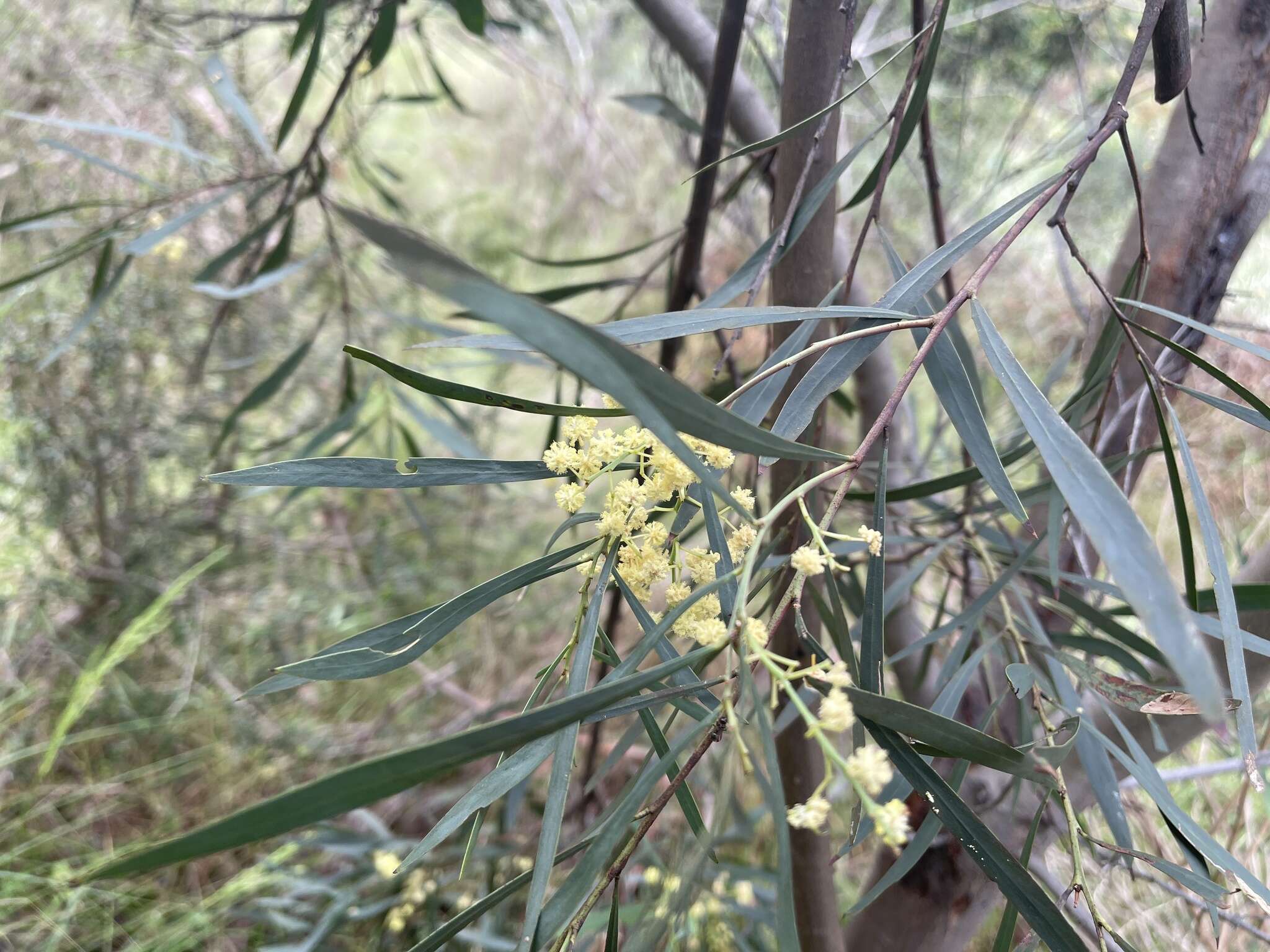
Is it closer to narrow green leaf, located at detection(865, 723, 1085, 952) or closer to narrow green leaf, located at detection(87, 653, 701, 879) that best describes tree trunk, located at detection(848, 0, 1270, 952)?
narrow green leaf, located at detection(865, 723, 1085, 952)

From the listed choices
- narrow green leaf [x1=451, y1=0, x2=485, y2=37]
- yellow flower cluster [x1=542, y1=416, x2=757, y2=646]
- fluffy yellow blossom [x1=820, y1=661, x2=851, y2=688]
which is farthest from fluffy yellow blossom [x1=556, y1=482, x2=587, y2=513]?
narrow green leaf [x1=451, y1=0, x2=485, y2=37]

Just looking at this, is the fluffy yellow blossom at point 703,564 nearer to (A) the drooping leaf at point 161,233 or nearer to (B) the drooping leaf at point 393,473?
(B) the drooping leaf at point 393,473

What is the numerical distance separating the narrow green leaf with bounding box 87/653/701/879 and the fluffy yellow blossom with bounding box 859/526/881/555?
93mm

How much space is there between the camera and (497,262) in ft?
5.96

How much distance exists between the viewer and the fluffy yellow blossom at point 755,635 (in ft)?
0.65

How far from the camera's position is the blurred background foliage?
0.87 metres

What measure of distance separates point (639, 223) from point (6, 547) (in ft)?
4.78

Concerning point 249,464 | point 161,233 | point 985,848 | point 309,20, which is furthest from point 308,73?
point 249,464

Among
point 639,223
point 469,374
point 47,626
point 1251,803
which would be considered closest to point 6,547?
point 47,626

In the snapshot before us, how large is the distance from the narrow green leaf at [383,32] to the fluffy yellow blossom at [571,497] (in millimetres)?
433

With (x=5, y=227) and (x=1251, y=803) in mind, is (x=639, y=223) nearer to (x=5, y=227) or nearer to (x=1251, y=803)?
(x=5, y=227)

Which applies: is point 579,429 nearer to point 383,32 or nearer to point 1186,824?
point 1186,824

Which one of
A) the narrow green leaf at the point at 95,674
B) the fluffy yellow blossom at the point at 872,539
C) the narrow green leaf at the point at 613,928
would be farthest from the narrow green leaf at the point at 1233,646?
the narrow green leaf at the point at 95,674

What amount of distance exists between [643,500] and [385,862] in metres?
0.64
